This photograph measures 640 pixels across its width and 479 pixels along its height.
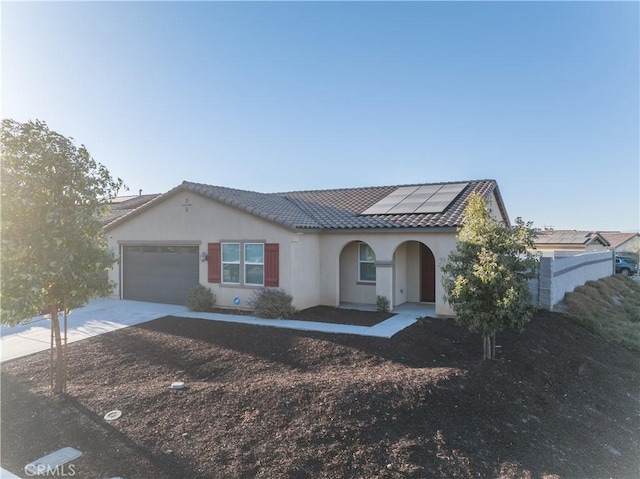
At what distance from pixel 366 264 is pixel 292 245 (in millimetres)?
3367

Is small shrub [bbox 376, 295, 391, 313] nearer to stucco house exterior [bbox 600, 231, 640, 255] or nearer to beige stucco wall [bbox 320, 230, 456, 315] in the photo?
beige stucco wall [bbox 320, 230, 456, 315]

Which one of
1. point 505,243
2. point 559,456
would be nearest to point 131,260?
point 505,243

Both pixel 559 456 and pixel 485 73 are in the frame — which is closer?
pixel 559 456

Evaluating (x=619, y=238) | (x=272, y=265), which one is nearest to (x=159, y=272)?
(x=272, y=265)

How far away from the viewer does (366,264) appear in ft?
49.0

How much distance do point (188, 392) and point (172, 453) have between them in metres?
1.69

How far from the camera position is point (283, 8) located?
11312 millimetres

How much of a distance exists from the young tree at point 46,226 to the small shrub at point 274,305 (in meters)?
5.88

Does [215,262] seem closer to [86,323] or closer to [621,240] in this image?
[86,323]

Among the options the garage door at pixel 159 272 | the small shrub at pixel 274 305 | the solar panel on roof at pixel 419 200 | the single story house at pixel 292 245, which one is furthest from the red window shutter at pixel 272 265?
the solar panel on roof at pixel 419 200

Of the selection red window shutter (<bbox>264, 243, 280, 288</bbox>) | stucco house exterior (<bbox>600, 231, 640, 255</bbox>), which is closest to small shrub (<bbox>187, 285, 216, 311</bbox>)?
red window shutter (<bbox>264, 243, 280, 288</bbox>)

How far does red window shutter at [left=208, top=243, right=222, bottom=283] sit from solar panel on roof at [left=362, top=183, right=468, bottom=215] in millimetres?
5451

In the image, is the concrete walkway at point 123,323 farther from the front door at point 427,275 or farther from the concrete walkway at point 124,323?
the front door at point 427,275

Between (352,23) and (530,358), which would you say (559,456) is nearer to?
(530,358)
